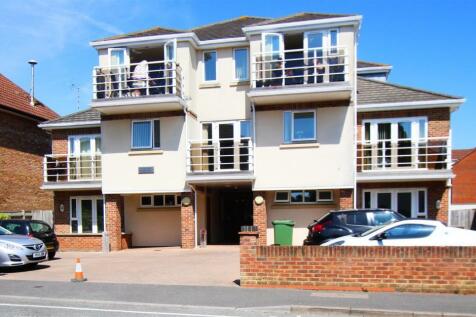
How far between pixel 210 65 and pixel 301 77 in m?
4.37

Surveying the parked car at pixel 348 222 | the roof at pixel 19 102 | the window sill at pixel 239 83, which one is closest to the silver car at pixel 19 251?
the parked car at pixel 348 222

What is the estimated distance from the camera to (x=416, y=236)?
35.3 ft

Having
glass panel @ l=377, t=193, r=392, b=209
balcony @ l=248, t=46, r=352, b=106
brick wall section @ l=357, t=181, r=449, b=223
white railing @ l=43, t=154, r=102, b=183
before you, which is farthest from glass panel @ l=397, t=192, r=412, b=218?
white railing @ l=43, t=154, r=102, b=183

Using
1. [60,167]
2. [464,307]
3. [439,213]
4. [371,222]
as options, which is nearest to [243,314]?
[464,307]

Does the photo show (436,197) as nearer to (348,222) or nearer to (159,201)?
(348,222)


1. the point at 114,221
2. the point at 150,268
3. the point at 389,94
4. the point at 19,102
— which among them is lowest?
the point at 150,268

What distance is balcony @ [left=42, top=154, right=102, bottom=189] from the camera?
20391mm

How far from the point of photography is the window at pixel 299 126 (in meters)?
18.6

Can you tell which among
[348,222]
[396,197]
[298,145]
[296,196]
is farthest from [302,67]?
[348,222]

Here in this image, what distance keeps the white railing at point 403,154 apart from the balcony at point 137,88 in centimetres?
751

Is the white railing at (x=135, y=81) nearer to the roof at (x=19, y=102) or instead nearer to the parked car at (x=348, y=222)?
the roof at (x=19, y=102)

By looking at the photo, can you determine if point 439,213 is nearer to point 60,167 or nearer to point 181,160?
point 181,160

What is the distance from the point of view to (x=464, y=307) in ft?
26.5

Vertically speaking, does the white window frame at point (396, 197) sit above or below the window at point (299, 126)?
below
